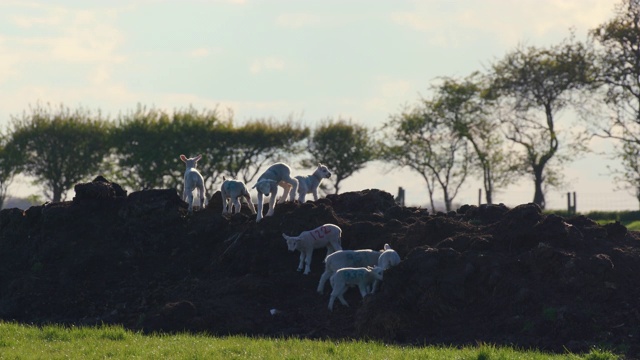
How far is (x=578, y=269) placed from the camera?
70.8 feet

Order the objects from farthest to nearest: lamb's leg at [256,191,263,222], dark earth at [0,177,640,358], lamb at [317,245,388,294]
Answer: lamb's leg at [256,191,263,222]
lamb at [317,245,388,294]
dark earth at [0,177,640,358]

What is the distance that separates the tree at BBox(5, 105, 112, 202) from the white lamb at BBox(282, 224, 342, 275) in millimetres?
49326

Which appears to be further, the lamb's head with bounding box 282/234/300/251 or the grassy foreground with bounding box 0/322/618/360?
the lamb's head with bounding box 282/234/300/251

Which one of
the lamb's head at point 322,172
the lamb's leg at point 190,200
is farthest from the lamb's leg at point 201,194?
the lamb's head at point 322,172

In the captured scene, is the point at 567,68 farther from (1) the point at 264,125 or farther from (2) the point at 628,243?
(2) the point at 628,243

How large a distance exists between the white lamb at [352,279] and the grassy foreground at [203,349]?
245 centimetres

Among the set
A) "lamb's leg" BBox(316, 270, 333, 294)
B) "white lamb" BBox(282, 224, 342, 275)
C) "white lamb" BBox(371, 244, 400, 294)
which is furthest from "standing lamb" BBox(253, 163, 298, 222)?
"white lamb" BBox(371, 244, 400, 294)

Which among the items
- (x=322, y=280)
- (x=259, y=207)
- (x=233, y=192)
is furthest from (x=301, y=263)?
(x=233, y=192)

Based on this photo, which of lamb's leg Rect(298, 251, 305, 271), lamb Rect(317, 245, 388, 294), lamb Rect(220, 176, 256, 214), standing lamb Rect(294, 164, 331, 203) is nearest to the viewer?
lamb Rect(317, 245, 388, 294)

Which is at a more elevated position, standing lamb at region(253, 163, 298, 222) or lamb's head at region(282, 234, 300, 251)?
standing lamb at region(253, 163, 298, 222)

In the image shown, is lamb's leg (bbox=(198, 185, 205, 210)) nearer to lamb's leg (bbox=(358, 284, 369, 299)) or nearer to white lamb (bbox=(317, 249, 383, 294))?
white lamb (bbox=(317, 249, 383, 294))

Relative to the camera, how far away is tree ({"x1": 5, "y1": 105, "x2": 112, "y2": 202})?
71.8 m

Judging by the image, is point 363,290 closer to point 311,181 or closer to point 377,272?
point 377,272

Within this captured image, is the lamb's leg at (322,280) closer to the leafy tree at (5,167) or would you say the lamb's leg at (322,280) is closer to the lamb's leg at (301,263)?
the lamb's leg at (301,263)
